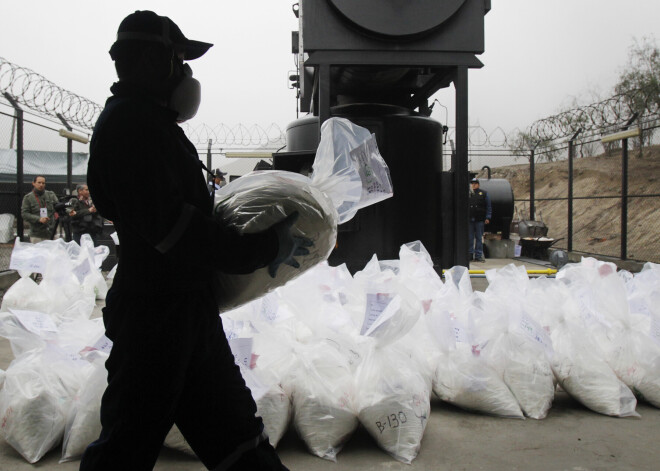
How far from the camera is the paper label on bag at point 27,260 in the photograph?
4.09 metres

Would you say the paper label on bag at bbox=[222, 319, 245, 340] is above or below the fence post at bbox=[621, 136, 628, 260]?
below

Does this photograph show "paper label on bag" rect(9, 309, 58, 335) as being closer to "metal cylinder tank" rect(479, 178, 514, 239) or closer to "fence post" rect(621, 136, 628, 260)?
"fence post" rect(621, 136, 628, 260)

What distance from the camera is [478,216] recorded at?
930 cm

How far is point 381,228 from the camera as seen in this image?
207 inches

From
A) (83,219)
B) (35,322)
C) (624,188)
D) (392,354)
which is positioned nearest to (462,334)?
(392,354)

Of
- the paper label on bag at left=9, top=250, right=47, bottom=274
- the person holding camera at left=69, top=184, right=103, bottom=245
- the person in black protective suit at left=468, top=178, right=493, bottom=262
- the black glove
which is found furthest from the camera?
the person in black protective suit at left=468, top=178, right=493, bottom=262

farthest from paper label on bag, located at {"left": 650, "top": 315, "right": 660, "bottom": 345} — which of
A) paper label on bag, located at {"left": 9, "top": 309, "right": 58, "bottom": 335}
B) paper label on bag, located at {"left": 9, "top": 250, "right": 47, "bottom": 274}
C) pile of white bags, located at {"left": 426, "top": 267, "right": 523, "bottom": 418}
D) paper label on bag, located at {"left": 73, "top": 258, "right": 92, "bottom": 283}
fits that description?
paper label on bag, located at {"left": 73, "top": 258, "right": 92, "bottom": 283}

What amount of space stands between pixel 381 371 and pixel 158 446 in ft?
3.82

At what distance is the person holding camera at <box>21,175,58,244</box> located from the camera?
7.47 meters

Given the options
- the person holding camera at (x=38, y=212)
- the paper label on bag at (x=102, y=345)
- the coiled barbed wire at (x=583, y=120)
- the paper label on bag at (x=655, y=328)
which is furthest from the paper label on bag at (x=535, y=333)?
the coiled barbed wire at (x=583, y=120)

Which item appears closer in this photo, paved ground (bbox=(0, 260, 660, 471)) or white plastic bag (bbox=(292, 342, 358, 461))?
paved ground (bbox=(0, 260, 660, 471))

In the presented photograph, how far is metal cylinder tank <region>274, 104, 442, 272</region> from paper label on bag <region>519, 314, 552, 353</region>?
2.66 meters

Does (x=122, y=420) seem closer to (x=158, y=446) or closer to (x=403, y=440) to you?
(x=158, y=446)

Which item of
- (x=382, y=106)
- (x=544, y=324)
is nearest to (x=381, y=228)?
(x=382, y=106)
